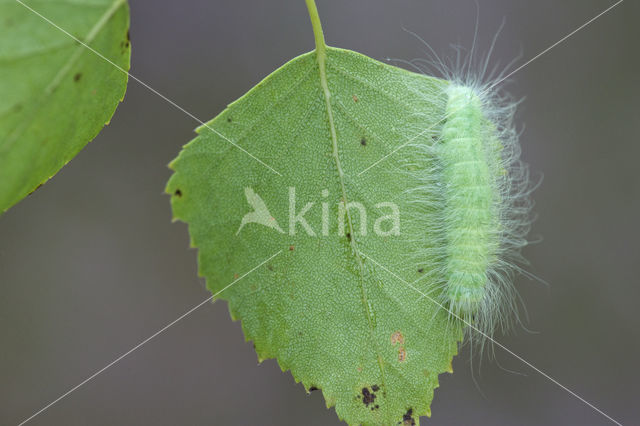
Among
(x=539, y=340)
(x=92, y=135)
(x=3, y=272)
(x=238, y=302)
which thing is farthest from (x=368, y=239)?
(x=3, y=272)

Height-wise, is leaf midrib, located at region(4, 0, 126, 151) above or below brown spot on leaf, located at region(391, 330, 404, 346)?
above

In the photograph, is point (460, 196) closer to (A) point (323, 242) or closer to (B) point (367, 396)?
(A) point (323, 242)

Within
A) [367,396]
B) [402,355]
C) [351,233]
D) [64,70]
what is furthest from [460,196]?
[64,70]

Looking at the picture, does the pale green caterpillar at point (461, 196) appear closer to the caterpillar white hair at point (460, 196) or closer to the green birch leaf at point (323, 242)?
the caterpillar white hair at point (460, 196)

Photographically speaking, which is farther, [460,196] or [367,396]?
[460,196]

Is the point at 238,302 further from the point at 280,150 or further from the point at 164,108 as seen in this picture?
the point at 164,108

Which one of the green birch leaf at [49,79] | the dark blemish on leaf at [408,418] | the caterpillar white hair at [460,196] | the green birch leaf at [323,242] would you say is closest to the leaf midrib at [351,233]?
the green birch leaf at [323,242]

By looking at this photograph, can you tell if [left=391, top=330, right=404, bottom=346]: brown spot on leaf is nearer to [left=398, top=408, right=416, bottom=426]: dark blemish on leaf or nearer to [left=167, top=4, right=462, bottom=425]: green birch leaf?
[left=167, top=4, right=462, bottom=425]: green birch leaf

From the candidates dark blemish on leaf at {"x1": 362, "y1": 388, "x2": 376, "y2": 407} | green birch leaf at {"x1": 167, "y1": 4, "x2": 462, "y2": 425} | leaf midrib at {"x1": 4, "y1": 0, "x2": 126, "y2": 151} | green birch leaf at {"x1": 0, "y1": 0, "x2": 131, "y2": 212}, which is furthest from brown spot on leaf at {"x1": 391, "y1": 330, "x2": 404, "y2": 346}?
leaf midrib at {"x1": 4, "y1": 0, "x2": 126, "y2": 151}
